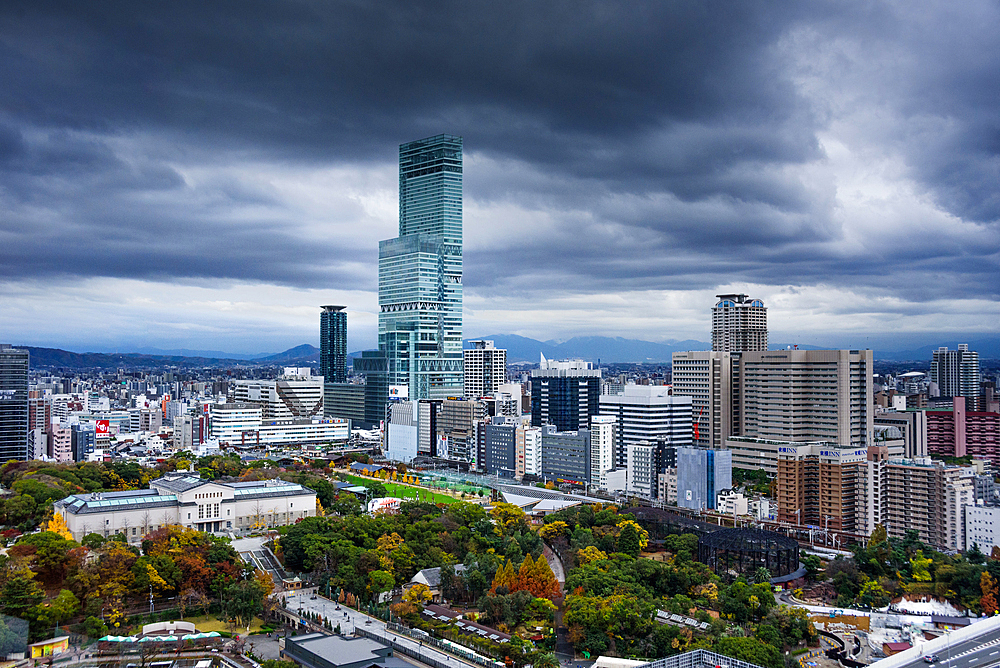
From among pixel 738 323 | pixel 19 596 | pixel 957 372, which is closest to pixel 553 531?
pixel 19 596

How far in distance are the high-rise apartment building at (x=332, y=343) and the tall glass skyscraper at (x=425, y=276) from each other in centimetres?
2632

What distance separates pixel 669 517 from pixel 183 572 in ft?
71.4

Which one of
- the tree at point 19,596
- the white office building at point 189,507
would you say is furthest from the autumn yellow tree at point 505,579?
the white office building at point 189,507

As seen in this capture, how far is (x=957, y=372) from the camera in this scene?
99875mm

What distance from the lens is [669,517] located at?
40219 mm

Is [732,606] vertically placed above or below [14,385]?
below

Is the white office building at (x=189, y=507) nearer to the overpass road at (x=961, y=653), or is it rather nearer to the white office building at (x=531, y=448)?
the white office building at (x=531, y=448)

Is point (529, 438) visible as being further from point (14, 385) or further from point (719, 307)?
point (14, 385)

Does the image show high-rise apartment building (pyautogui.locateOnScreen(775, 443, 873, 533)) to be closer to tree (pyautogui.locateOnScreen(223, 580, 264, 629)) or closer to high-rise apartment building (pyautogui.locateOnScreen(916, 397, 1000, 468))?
high-rise apartment building (pyautogui.locateOnScreen(916, 397, 1000, 468))

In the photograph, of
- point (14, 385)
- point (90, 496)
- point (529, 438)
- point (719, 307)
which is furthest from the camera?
point (719, 307)

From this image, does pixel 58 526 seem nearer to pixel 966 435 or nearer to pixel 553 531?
pixel 553 531

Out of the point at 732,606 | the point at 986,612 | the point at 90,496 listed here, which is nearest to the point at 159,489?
the point at 90,496

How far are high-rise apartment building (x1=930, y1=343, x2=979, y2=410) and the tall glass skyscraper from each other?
180ft

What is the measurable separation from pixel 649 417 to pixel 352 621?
2852 centimetres
